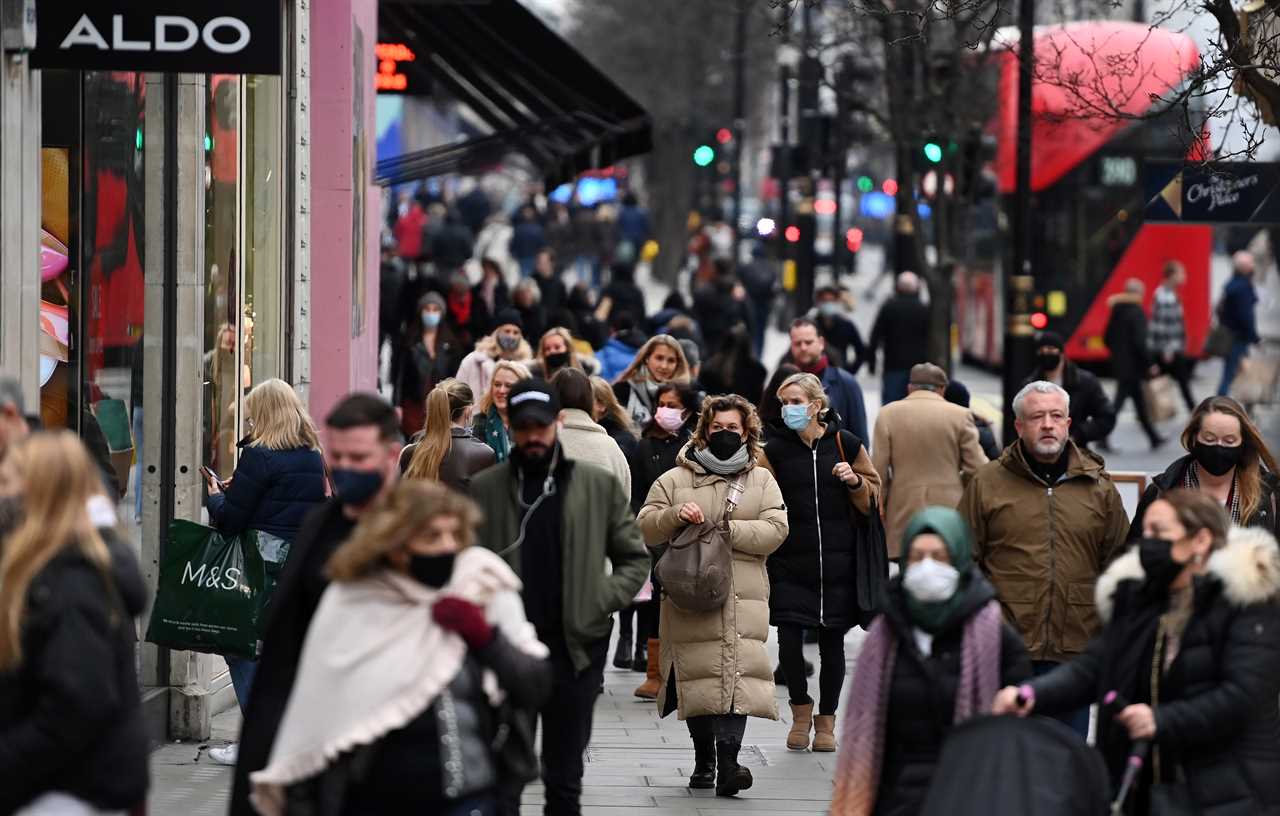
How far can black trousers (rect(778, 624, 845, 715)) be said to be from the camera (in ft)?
35.4

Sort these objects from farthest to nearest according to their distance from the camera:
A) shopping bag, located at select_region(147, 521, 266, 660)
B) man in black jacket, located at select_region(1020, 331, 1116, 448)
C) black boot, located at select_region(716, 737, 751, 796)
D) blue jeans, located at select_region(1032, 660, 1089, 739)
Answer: man in black jacket, located at select_region(1020, 331, 1116, 448), black boot, located at select_region(716, 737, 751, 796), shopping bag, located at select_region(147, 521, 266, 660), blue jeans, located at select_region(1032, 660, 1089, 739)

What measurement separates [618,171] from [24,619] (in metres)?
71.3

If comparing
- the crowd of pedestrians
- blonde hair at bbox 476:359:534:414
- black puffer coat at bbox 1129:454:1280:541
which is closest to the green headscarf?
the crowd of pedestrians

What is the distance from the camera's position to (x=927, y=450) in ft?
42.3

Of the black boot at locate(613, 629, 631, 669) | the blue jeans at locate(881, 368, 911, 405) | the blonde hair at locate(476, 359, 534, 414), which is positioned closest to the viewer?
the blonde hair at locate(476, 359, 534, 414)

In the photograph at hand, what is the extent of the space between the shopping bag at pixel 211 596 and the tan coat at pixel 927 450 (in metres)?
4.45

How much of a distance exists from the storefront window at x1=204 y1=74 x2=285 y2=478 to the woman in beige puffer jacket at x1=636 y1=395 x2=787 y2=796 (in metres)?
2.49

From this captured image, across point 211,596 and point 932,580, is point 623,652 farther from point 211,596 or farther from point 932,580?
point 932,580

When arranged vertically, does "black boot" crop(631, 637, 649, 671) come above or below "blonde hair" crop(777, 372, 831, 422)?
below

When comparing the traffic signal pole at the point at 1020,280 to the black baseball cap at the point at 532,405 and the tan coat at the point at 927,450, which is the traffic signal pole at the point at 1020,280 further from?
the black baseball cap at the point at 532,405

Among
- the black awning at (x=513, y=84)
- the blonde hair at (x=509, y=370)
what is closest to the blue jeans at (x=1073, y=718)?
the blonde hair at (x=509, y=370)

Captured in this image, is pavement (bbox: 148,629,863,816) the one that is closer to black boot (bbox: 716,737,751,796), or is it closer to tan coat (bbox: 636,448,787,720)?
black boot (bbox: 716,737,751,796)

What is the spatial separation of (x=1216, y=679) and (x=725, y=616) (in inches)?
146

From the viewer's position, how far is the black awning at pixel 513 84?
2112 cm
